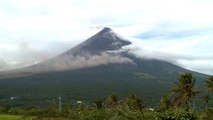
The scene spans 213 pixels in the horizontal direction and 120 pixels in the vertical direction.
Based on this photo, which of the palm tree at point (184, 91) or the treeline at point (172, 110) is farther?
the palm tree at point (184, 91)

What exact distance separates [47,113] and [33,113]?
143 inches

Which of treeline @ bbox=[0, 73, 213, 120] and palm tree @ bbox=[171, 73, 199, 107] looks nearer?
treeline @ bbox=[0, 73, 213, 120]

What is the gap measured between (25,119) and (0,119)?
7785mm

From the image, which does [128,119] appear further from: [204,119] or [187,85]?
[187,85]

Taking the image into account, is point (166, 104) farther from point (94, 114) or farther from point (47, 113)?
point (47, 113)

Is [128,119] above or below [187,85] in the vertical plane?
below

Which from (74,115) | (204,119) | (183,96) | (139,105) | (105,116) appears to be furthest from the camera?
(74,115)

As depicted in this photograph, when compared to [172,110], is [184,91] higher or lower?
higher

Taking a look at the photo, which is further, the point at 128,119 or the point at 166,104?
the point at 166,104

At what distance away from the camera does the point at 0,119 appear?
88938 mm

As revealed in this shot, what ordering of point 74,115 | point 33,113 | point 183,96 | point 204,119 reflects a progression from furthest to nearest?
point 33,113 < point 74,115 < point 183,96 < point 204,119

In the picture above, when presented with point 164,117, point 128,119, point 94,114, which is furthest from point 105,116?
point 164,117

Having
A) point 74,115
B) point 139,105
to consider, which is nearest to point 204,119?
point 139,105

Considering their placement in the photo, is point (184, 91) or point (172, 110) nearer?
point (172, 110)
